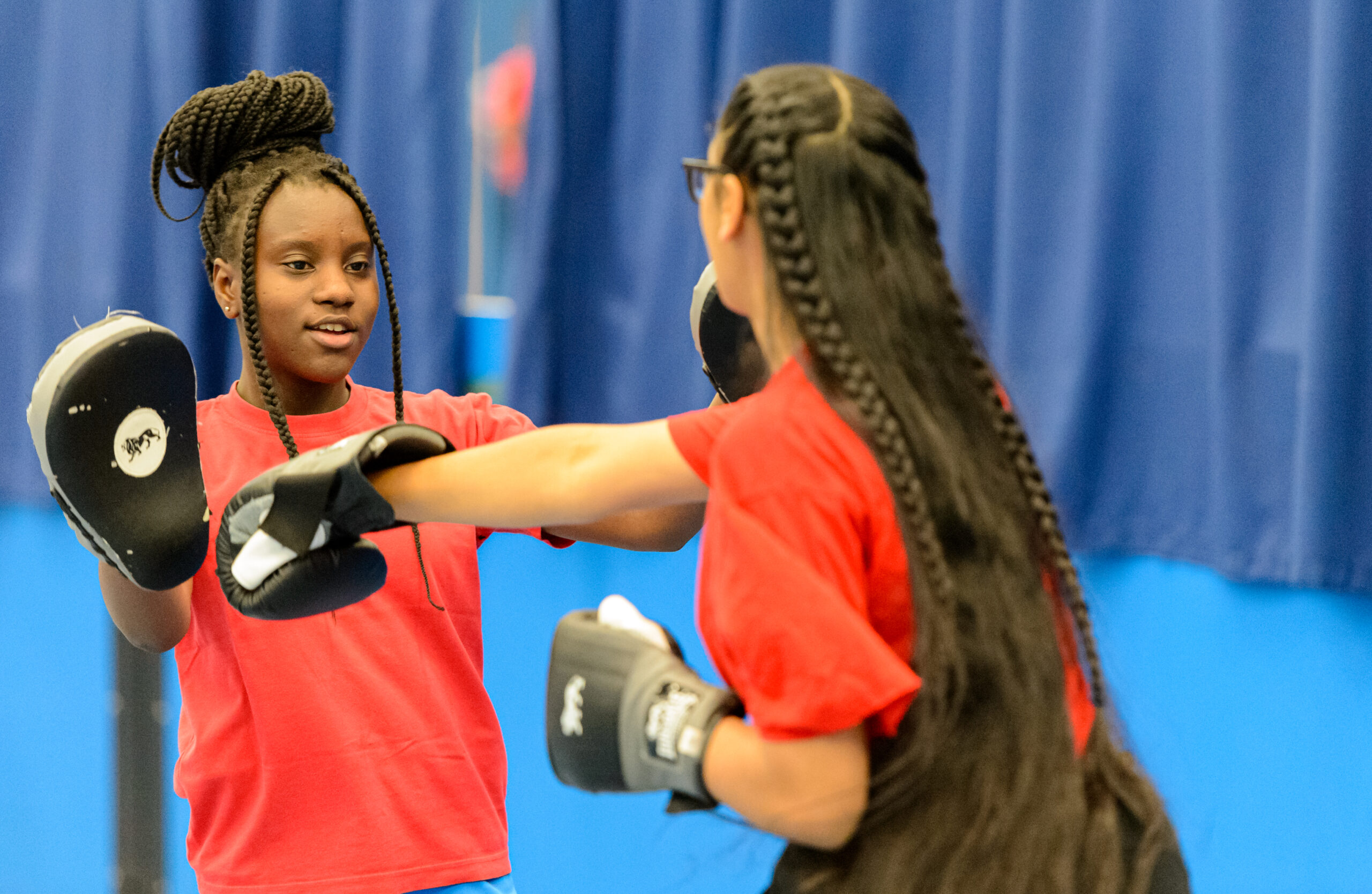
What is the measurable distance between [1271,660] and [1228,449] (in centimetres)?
25

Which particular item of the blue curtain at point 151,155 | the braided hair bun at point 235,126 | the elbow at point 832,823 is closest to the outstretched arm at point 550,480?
the elbow at point 832,823

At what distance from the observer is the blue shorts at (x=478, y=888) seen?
109 cm

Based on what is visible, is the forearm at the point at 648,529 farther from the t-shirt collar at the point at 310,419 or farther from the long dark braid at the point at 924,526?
the long dark braid at the point at 924,526

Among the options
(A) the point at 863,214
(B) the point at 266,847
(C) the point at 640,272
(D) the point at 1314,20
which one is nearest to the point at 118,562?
(B) the point at 266,847

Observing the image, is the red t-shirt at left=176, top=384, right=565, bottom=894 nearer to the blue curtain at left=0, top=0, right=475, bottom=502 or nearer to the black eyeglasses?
the black eyeglasses

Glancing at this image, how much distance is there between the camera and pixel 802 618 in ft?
2.06

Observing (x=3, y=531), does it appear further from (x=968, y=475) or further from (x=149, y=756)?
(x=968, y=475)

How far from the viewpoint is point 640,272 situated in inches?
69.7

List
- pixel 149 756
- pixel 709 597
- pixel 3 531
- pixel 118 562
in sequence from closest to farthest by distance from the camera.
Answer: pixel 709 597, pixel 118 562, pixel 149 756, pixel 3 531

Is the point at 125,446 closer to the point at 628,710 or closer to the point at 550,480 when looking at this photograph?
the point at 550,480

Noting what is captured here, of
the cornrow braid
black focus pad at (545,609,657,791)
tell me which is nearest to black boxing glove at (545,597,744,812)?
black focus pad at (545,609,657,791)

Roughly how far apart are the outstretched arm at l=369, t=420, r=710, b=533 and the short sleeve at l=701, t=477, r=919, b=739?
0.46 feet

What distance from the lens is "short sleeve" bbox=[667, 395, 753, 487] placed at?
774mm

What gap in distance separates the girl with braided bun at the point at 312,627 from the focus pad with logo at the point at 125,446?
72 millimetres
